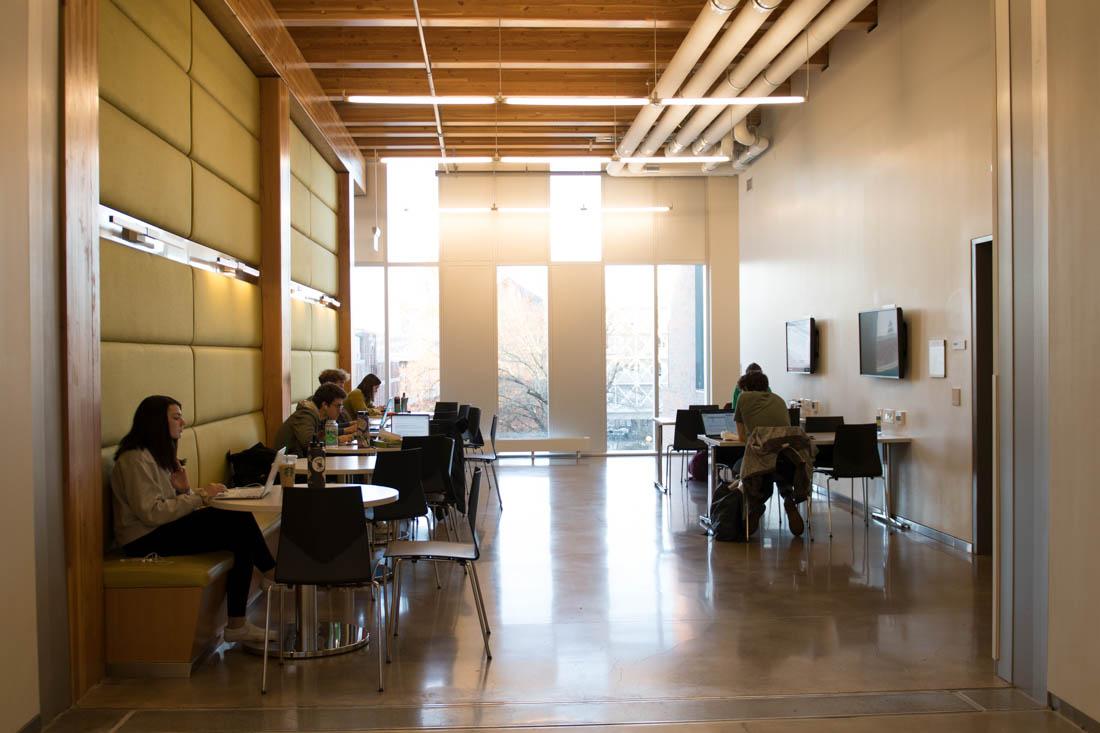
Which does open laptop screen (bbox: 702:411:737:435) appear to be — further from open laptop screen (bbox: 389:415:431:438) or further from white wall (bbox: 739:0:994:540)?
A: open laptop screen (bbox: 389:415:431:438)

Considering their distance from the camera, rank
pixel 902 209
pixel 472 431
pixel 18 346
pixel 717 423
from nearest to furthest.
Result: pixel 18 346, pixel 902 209, pixel 717 423, pixel 472 431

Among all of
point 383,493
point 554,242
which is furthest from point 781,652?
point 554,242

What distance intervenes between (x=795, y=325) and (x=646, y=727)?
7314 mm

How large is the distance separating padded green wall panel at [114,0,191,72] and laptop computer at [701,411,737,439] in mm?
5316

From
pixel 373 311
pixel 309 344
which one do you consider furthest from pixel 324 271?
pixel 373 311

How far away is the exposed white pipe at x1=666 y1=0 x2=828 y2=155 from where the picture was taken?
22.7ft

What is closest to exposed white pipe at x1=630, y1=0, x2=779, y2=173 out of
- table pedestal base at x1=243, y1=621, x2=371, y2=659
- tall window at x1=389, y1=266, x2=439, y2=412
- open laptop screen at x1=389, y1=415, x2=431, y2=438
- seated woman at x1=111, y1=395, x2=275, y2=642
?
open laptop screen at x1=389, y1=415, x2=431, y2=438

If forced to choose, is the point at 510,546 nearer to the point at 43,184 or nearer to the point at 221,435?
the point at 221,435

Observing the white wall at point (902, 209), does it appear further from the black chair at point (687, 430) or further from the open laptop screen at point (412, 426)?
the open laptop screen at point (412, 426)

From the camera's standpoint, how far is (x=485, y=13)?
7.21 meters

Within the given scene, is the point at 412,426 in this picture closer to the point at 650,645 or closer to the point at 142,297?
the point at 142,297

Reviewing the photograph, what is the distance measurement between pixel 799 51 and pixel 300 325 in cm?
522

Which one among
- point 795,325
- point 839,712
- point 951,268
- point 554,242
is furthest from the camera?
point 554,242

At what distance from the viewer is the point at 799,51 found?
7887mm
